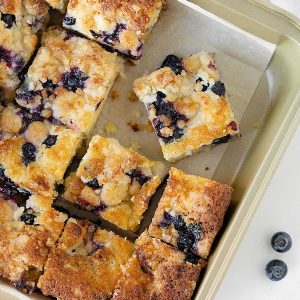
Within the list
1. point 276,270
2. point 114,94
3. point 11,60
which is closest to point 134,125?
point 114,94

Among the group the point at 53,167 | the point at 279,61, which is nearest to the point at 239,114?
the point at 279,61

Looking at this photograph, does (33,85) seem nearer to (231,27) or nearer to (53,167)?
(53,167)

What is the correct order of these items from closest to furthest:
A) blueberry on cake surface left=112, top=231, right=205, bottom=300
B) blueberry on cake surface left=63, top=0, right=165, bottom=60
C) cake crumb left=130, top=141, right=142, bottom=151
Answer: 1. blueberry on cake surface left=112, top=231, right=205, bottom=300
2. blueberry on cake surface left=63, top=0, right=165, bottom=60
3. cake crumb left=130, top=141, right=142, bottom=151

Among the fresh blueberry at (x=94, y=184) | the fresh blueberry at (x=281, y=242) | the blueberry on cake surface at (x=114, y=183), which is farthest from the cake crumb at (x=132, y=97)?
the fresh blueberry at (x=281, y=242)

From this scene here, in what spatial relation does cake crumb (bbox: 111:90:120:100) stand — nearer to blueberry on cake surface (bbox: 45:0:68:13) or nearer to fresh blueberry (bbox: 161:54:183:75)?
fresh blueberry (bbox: 161:54:183:75)

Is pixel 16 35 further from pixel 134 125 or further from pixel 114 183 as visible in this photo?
pixel 114 183

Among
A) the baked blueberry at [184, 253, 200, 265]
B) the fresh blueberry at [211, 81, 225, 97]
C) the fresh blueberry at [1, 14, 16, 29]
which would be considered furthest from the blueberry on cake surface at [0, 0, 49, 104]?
the baked blueberry at [184, 253, 200, 265]
